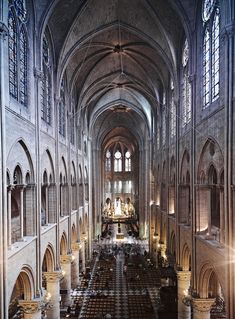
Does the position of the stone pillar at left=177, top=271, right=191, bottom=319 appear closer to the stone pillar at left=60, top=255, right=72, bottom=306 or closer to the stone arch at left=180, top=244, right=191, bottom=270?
the stone arch at left=180, top=244, right=191, bottom=270

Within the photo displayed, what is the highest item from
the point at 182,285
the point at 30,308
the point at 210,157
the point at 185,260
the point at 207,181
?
the point at 210,157

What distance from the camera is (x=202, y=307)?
54.6 feet

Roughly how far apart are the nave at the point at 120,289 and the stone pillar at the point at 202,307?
7.28m

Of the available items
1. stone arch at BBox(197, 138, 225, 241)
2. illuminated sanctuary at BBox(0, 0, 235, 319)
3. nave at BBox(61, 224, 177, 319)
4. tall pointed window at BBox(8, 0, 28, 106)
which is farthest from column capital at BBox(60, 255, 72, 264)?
tall pointed window at BBox(8, 0, 28, 106)

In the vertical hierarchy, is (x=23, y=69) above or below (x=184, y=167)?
above

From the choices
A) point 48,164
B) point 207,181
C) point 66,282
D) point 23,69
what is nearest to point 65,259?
point 66,282

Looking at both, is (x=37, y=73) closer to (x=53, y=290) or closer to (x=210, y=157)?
(x=210, y=157)

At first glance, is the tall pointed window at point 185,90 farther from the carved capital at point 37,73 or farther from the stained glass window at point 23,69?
the stained glass window at point 23,69

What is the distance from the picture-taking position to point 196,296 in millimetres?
17156

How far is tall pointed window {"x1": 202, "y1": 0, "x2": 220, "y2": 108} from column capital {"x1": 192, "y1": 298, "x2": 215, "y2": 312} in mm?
10247

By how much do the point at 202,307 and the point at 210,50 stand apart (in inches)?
525

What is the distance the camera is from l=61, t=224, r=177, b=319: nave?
2493 cm

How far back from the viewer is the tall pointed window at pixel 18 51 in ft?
48.8

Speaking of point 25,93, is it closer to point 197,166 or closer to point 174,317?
point 197,166
